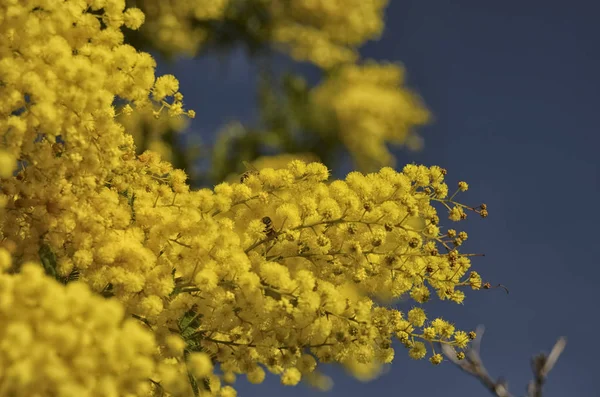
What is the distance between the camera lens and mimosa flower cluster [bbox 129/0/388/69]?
3.46m

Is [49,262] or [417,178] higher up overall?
[417,178]

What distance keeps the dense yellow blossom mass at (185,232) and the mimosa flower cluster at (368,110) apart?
2.19 metres

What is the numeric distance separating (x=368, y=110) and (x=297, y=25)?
543 mm

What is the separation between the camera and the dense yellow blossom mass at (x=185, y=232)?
3.84 feet

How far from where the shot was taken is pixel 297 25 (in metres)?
3.63

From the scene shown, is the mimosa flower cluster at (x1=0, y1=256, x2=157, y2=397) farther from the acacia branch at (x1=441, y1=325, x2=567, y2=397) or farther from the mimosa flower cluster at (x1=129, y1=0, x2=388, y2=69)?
the mimosa flower cluster at (x1=129, y1=0, x2=388, y2=69)

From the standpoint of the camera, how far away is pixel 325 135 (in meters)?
3.78

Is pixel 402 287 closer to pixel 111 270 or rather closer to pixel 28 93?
pixel 111 270

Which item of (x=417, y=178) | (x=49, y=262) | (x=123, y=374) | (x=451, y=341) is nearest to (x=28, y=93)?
(x=49, y=262)

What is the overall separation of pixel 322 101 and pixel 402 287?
2484 millimetres

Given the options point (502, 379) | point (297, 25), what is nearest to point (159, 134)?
point (297, 25)

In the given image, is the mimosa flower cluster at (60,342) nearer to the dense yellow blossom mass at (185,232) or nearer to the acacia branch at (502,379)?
the dense yellow blossom mass at (185,232)

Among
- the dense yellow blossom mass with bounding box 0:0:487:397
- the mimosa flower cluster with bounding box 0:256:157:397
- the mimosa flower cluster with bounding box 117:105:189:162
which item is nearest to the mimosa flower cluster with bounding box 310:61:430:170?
the mimosa flower cluster with bounding box 117:105:189:162

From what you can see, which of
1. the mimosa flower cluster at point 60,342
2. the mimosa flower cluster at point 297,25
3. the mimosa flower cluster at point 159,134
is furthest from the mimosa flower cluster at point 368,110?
the mimosa flower cluster at point 60,342
